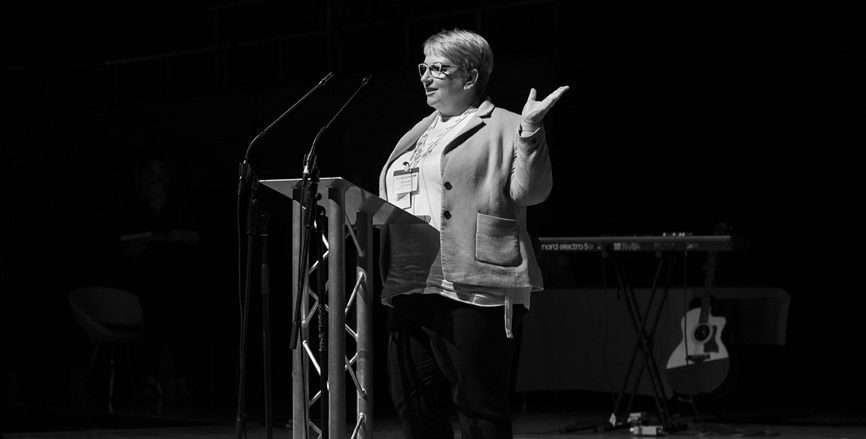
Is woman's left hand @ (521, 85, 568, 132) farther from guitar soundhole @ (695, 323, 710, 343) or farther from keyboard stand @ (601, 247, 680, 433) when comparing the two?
guitar soundhole @ (695, 323, 710, 343)

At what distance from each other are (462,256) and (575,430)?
3.17 meters

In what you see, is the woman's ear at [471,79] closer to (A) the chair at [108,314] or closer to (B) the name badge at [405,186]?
(B) the name badge at [405,186]

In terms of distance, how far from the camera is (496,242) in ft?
9.50

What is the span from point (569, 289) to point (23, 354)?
4.71m

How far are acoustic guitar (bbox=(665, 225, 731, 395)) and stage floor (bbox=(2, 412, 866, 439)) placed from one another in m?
0.21

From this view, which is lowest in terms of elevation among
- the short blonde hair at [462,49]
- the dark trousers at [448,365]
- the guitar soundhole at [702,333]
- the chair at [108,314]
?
the chair at [108,314]

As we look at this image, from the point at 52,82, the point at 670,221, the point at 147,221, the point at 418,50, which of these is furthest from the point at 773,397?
the point at 52,82

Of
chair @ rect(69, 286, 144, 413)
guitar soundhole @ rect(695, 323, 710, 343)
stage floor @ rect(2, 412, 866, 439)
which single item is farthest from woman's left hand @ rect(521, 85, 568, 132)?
chair @ rect(69, 286, 144, 413)

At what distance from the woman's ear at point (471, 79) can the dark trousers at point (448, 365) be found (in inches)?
21.0

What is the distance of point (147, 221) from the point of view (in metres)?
6.95

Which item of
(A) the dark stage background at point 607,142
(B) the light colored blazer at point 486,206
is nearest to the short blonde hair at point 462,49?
(B) the light colored blazer at point 486,206

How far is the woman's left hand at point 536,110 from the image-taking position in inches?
105

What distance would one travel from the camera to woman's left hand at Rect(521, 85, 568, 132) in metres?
2.67

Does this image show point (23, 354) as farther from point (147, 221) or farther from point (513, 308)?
point (513, 308)
